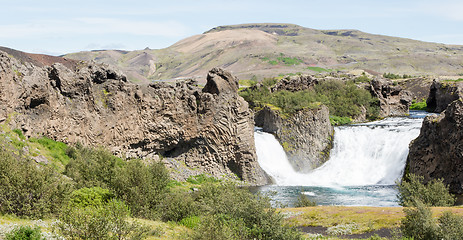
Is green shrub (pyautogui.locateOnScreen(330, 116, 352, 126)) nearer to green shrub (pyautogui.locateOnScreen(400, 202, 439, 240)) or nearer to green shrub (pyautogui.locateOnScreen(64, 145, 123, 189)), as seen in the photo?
green shrub (pyautogui.locateOnScreen(64, 145, 123, 189))

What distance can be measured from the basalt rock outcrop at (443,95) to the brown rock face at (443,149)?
44075 mm

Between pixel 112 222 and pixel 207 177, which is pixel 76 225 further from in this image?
pixel 207 177

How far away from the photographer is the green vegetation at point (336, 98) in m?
85.4

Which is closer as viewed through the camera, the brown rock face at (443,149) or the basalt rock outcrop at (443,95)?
the brown rock face at (443,149)

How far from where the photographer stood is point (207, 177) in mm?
53812

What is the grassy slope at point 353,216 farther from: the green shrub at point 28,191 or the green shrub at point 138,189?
the green shrub at point 28,191

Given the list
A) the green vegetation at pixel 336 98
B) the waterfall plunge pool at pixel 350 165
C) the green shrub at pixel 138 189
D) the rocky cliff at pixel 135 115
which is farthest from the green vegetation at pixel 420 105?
the green shrub at pixel 138 189

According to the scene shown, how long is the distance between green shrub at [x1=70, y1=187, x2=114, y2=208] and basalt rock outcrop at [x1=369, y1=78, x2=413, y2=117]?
85.6 metres

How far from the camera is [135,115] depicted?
168ft

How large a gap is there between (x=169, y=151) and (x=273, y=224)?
38356mm

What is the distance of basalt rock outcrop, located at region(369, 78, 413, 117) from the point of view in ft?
323

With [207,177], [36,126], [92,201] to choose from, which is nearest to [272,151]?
[207,177]

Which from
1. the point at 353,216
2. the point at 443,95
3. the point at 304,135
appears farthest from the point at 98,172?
the point at 443,95

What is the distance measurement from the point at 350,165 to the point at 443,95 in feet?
150
